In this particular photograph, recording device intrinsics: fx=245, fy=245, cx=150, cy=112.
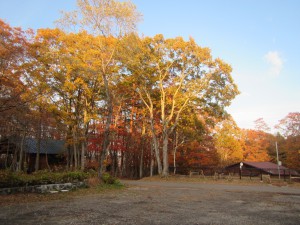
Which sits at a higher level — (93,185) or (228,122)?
(228,122)

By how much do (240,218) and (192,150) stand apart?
1015 inches

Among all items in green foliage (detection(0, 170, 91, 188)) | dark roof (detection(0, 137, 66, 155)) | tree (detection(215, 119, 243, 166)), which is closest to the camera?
green foliage (detection(0, 170, 91, 188))

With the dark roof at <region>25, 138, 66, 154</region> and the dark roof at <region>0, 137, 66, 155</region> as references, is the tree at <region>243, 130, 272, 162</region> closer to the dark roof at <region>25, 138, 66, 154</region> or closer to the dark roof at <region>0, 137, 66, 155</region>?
the dark roof at <region>25, 138, 66, 154</region>

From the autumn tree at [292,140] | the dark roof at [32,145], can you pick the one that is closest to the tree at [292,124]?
the autumn tree at [292,140]

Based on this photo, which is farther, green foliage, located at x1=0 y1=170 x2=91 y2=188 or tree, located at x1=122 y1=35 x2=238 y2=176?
tree, located at x1=122 y1=35 x2=238 y2=176

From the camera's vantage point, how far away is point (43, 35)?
1986 centimetres

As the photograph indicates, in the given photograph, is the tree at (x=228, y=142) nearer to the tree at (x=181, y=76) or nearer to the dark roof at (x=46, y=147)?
the tree at (x=181, y=76)

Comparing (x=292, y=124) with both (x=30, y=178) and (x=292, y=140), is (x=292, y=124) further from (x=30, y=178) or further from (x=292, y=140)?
(x=30, y=178)

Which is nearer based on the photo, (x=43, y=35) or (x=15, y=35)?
(x=15, y=35)

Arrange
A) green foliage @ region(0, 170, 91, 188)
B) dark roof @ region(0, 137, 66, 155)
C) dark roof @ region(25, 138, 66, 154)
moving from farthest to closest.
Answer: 1. dark roof @ region(25, 138, 66, 154)
2. dark roof @ region(0, 137, 66, 155)
3. green foliage @ region(0, 170, 91, 188)

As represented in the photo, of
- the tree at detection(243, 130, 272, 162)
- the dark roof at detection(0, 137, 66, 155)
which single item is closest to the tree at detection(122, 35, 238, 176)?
the dark roof at detection(0, 137, 66, 155)

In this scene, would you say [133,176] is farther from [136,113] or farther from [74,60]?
[74,60]

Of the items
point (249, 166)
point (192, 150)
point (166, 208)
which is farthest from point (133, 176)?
point (166, 208)

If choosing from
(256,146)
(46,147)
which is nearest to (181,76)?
(46,147)
